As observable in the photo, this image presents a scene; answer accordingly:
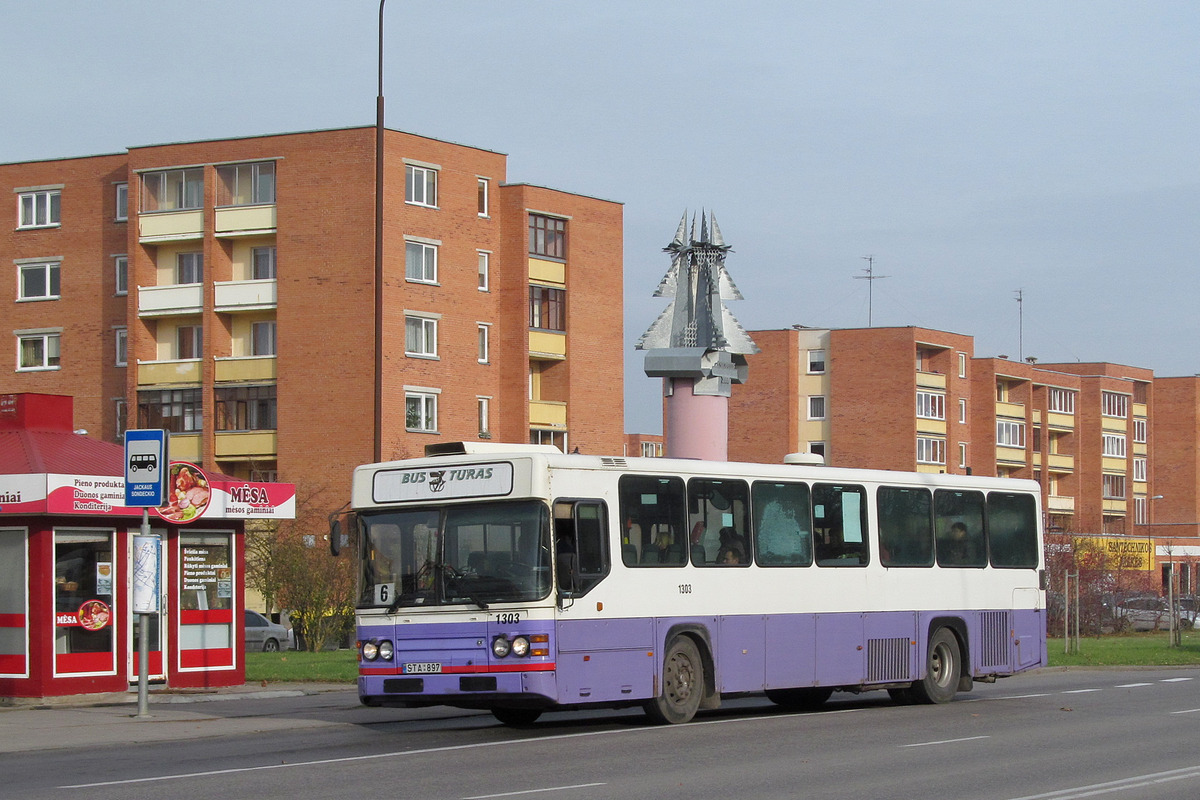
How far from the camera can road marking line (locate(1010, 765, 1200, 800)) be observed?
38.9 feet

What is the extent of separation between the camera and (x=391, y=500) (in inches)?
680

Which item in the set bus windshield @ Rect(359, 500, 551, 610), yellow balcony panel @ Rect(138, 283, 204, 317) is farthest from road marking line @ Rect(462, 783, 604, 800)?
yellow balcony panel @ Rect(138, 283, 204, 317)

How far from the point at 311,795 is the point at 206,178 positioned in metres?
52.4

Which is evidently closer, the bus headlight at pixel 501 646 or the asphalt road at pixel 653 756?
the asphalt road at pixel 653 756

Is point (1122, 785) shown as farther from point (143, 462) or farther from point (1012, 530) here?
point (143, 462)

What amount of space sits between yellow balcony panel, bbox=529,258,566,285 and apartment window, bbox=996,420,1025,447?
42378 millimetres

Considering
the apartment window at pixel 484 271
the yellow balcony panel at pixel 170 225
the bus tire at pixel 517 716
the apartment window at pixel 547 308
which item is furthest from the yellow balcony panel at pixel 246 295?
the bus tire at pixel 517 716

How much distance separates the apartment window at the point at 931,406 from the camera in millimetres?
92688

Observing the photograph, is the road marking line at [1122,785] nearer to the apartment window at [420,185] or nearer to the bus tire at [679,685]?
the bus tire at [679,685]

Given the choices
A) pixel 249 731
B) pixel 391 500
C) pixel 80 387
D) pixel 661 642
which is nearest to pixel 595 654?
pixel 661 642

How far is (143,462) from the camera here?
1973cm

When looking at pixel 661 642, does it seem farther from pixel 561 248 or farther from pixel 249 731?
pixel 561 248

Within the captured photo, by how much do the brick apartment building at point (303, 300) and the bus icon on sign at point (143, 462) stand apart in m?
38.6

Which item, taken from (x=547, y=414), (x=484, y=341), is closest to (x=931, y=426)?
(x=547, y=414)
